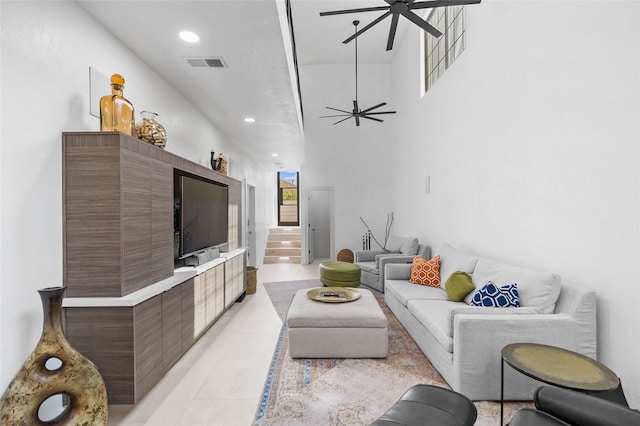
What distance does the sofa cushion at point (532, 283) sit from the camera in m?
2.33

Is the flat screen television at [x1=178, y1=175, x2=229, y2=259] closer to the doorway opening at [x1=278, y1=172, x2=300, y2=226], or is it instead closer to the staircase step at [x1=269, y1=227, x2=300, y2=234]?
the staircase step at [x1=269, y1=227, x2=300, y2=234]

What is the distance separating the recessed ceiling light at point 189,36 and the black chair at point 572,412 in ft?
9.83

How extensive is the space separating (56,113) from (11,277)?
0.99 metres

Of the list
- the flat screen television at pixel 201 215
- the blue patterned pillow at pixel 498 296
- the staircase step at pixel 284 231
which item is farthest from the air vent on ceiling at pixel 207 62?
the staircase step at pixel 284 231

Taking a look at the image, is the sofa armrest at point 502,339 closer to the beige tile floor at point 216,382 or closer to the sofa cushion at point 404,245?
the beige tile floor at point 216,382

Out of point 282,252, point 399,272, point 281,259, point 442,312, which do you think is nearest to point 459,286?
point 442,312

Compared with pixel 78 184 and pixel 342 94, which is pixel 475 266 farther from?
pixel 342 94

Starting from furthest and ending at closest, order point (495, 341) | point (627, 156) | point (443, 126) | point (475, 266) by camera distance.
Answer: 1. point (443, 126)
2. point (475, 266)
3. point (495, 341)
4. point (627, 156)

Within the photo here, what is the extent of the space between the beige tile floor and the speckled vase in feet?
1.29

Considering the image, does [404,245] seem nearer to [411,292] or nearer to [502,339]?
[411,292]

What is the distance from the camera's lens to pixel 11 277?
1700mm

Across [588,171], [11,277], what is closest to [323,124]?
[588,171]

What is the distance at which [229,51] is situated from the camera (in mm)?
2666

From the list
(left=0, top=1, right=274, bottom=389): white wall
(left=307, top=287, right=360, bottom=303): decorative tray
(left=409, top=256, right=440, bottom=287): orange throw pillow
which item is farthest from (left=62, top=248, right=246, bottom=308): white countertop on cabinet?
(left=409, top=256, right=440, bottom=287): orange throw pillow
